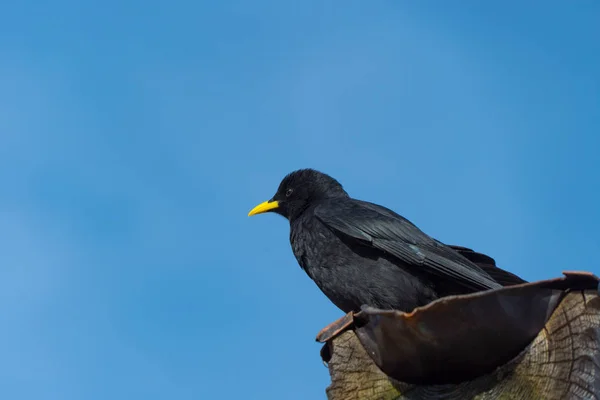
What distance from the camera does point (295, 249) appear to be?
6.57 meters

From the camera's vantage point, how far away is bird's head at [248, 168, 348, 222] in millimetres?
7496

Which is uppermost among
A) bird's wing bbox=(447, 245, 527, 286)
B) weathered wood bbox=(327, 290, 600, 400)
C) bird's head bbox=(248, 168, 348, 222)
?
bird's head bbox=(248, 168, 348, 222)

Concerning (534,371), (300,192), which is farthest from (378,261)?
(534,371)

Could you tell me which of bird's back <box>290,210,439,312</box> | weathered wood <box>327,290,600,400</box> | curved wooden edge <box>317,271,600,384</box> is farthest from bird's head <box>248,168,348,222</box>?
curved wooden edge <box>317,271,600,384</box>

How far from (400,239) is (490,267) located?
69 cm

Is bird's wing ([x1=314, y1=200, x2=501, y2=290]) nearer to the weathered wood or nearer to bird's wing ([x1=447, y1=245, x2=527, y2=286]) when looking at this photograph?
bird's wing ([x1=447, y1=245, x2=527, y2=286])

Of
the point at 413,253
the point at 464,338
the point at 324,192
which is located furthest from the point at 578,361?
the point at 324,192

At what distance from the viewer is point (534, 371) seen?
3625 millimetres

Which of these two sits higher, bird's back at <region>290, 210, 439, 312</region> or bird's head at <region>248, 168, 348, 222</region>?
bird's head at <region>248, 168, 348, 222</region>

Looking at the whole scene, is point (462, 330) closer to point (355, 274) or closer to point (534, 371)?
point (534, 371)

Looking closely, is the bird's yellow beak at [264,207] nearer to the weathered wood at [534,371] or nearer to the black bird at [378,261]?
the black bird at [378,261]

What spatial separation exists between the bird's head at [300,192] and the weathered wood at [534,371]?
10.9 ft

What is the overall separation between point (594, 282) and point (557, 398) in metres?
0.53

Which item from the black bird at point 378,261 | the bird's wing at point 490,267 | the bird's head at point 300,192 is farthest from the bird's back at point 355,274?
the bird's head at point 300,192
